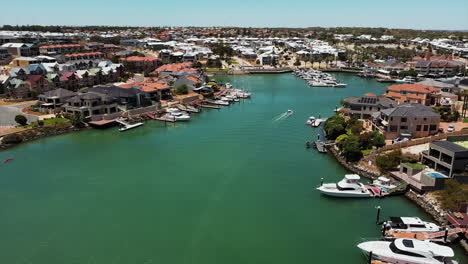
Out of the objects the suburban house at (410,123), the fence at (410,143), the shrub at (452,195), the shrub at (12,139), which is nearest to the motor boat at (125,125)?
the shrub at (12,139)

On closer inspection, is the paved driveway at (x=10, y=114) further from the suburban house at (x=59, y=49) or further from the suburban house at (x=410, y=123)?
the suburban house at (x=59, y=49)

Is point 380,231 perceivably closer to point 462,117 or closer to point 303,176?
point 303,176

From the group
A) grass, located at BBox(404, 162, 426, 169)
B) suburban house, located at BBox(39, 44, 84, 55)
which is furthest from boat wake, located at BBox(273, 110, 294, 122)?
suburban house, located at BBox(39, 44, 84, 55)

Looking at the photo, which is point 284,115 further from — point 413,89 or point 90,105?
point 90,105

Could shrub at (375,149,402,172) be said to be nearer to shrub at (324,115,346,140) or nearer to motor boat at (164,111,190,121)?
shrub at (324,115,346,140)

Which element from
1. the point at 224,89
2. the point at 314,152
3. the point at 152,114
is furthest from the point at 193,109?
the point at 314,152

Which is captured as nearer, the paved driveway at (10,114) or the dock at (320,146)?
the dock at (320,146)
